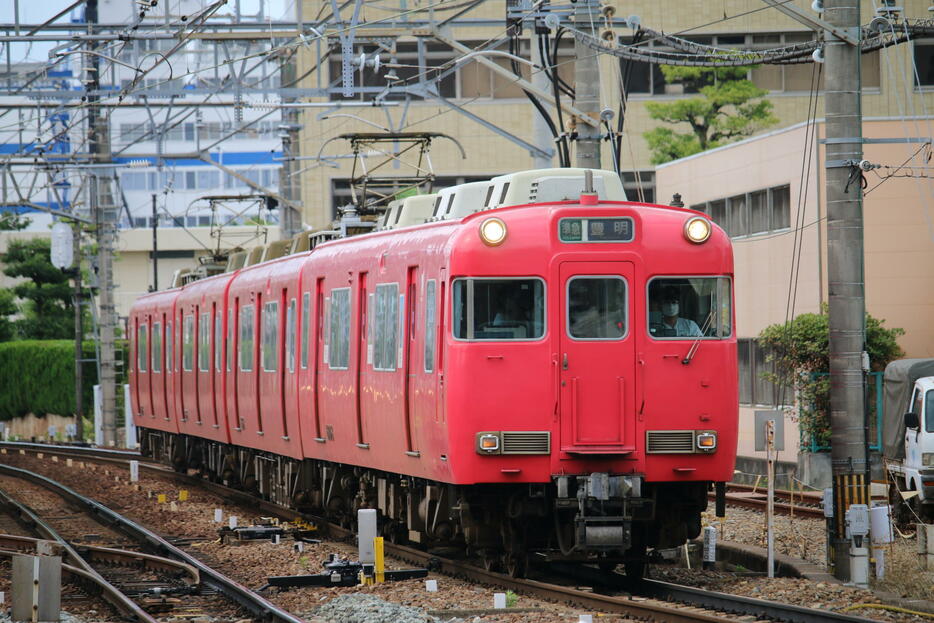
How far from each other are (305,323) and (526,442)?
5.91m

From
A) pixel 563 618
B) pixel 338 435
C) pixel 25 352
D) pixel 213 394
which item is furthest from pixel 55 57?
pixel 25 352

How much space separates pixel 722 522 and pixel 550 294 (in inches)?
229

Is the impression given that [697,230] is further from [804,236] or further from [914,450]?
[804,236]

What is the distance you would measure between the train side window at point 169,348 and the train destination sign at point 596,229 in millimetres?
15627

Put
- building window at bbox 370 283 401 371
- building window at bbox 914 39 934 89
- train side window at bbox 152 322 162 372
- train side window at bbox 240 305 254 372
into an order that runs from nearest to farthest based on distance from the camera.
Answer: building window at bbox 370 283 401 371
train side window at bbox 240 305 254 372
train side window at bbox 152 322 162 372
building window at bbox 914 39 934 89

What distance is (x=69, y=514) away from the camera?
795 inches

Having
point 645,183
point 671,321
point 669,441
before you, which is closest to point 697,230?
point 671,321

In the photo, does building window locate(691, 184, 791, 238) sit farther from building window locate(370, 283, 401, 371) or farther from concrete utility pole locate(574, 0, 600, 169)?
building window locate(370, 283, 401, 371)

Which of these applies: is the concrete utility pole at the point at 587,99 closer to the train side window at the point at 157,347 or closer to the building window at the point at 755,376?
the building window at the point at 755,376

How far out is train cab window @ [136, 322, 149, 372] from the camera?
95.4 feet

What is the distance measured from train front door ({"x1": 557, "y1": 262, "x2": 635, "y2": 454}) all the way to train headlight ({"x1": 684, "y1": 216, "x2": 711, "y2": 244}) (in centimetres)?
56

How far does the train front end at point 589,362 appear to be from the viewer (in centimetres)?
1133

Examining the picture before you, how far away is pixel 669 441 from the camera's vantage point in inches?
452

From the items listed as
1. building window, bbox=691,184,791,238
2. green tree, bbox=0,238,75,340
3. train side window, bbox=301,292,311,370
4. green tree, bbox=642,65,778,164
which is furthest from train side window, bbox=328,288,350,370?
green tree, bbox=0,238,75,340
